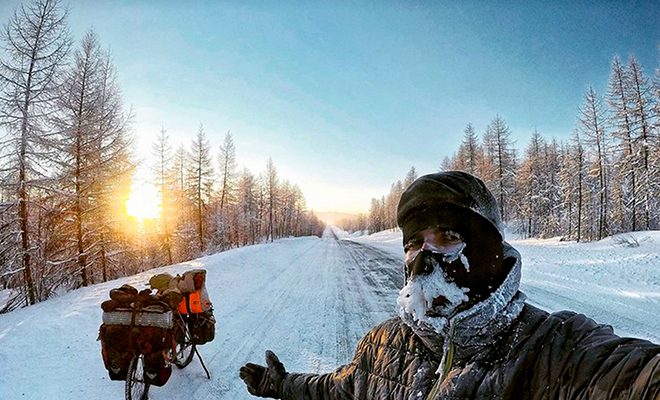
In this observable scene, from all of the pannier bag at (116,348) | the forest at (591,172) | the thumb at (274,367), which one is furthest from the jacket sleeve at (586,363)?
the forest at (591,172)

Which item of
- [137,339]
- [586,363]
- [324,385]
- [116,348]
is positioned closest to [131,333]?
[137,339]

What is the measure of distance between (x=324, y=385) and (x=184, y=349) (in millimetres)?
3258

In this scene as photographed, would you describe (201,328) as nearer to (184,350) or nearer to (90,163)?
(184,350)

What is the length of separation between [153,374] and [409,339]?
10.4ft

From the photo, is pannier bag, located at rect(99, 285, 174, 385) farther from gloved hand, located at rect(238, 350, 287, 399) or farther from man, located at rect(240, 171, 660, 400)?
man, located at rect(240, 171, 660, 400)

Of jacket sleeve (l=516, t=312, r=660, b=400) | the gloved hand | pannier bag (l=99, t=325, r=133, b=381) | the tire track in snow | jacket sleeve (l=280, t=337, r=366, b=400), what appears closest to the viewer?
jacket sleeve (l=516, t=312, r=660, b=400)

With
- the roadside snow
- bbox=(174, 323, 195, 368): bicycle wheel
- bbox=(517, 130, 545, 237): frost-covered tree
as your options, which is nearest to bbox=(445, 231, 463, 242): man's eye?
bbox=(174, 323, 195, 368): bicycle wheel

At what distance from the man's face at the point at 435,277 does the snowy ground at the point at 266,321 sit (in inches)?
127

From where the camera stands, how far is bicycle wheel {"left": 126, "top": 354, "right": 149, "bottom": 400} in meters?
3.26

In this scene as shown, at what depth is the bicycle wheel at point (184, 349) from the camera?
3994 millimetres

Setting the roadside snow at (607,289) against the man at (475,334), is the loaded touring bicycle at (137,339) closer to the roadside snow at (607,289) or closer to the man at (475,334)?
the man at (475,334)

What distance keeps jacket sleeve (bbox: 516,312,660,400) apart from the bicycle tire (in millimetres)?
4076

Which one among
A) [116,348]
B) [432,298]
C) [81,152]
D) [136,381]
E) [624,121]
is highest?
[624,121]

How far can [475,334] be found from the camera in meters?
1.07
